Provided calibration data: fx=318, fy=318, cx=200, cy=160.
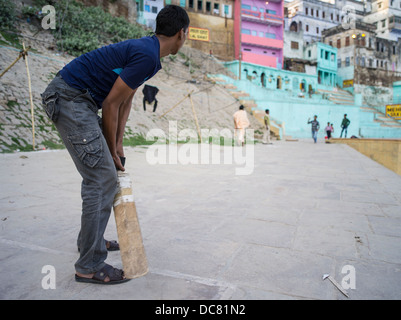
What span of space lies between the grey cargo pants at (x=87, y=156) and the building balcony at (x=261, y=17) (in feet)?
115

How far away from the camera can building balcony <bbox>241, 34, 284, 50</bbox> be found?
33.3 metres

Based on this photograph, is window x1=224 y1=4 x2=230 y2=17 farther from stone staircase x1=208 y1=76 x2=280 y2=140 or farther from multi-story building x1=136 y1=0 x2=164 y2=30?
stone staircase x1=208 y1=76 x2=280 y2=140

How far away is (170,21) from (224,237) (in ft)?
5.69

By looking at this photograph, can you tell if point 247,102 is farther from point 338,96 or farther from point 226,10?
point 338,96

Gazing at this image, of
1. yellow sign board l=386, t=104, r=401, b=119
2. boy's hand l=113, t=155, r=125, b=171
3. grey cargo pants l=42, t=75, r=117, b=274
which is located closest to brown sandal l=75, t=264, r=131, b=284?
grey cargo pants l=42, t=75, r=117, b=274

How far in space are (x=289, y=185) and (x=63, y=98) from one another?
157 inches

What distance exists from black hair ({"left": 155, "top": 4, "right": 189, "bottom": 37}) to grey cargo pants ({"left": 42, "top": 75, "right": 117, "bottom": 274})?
621 millimetres

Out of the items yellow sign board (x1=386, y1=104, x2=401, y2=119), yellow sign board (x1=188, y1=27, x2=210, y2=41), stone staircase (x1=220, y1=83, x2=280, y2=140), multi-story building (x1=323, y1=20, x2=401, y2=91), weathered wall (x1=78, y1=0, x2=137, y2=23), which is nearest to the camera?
yellow sign board (x1=386, y1=104, x2=401, y2=119)

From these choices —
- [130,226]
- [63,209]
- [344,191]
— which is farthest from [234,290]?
[344,191]

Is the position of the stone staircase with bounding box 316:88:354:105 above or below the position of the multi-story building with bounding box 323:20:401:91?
below

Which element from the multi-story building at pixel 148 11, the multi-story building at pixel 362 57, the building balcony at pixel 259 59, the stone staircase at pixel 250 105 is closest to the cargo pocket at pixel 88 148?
the stone staircase at pixel 250 105

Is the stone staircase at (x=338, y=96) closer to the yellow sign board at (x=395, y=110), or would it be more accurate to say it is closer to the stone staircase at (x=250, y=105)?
the stone staircase at (x=250, y=105)

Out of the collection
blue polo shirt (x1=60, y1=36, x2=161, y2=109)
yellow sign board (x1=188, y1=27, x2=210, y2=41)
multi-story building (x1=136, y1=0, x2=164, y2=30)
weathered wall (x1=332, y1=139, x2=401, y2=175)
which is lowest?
weathered wall (x1=332, y1=139, x2=401, y2=175)

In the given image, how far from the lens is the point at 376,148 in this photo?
475 inches
